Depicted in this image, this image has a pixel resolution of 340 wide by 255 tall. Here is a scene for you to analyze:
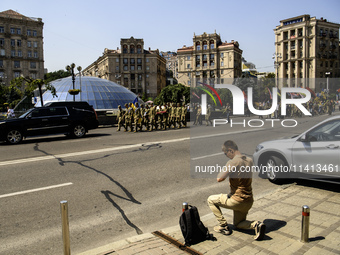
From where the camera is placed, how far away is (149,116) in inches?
791

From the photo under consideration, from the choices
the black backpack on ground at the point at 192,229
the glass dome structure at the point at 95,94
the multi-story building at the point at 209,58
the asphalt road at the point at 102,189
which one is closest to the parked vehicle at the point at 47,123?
the asphalt road at the point at 102,189

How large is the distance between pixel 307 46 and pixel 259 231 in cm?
9156

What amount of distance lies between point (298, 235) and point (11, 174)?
7.47 m

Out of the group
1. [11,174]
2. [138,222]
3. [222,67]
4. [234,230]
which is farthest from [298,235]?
[222,67]

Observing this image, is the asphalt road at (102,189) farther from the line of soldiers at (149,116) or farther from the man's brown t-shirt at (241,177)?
the line of soldiers at (149,116)

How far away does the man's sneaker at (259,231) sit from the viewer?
4.34 metres

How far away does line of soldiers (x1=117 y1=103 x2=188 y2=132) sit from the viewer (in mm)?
19531

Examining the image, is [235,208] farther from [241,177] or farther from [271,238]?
[271,238]

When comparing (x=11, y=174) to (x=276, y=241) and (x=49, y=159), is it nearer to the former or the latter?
(x=49, y=159)

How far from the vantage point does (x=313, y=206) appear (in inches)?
228

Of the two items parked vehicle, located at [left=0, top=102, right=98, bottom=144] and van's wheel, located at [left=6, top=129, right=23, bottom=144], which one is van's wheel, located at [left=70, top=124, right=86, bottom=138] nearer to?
parked vehicle, located at [left=0, top=102, right=98, bottom=144]

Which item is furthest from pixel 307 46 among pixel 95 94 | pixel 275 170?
pixel 275 170

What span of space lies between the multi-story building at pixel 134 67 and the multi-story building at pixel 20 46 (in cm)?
2739

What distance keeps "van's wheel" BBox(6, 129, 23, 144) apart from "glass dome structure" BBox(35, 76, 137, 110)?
30.0m
